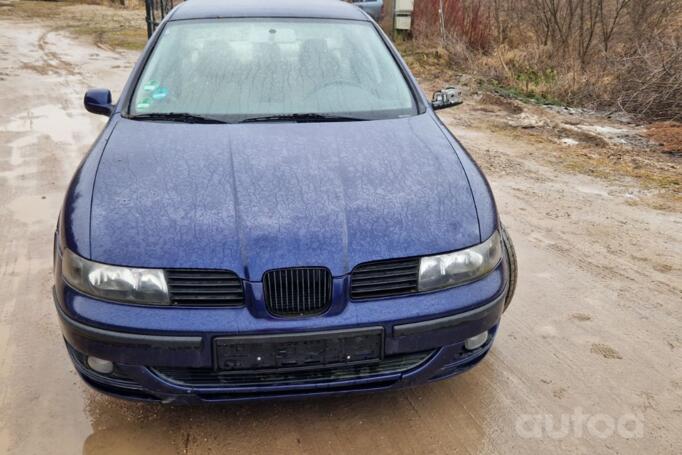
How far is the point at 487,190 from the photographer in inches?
102

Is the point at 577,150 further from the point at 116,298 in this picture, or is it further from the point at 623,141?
the point at 116,298

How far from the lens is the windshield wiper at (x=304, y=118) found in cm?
301

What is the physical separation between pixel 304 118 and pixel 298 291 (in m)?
1.20

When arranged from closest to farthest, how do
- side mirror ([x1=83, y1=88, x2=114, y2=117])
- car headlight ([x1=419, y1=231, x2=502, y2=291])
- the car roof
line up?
1. car headlight ([x1=419, y1=231, x2=502, y2=291])
2. side mirror ([x1=83, y1=88, x2=114, y2=117])
3. the car roof

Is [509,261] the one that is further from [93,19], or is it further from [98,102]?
[93,19]

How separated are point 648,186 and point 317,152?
156 inches

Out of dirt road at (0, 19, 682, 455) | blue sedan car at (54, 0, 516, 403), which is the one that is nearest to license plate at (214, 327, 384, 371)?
blue sedan car at (54, 0, 516, 403)

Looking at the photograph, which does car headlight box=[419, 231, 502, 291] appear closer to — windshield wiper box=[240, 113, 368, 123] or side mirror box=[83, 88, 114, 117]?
windshield wiper box=[240, 113, 368, 123]

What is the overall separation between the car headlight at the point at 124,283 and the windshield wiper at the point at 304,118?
112 cm

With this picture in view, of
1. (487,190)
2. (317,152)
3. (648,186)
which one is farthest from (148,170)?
(648,186)

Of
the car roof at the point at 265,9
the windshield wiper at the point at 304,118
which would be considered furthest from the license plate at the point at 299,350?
the car roof at the point at 265,9

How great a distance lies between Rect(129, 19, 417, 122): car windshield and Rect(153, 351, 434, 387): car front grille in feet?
4.40

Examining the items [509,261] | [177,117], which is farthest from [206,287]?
[509,261]

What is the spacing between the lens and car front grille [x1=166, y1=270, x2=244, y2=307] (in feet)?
6.93
